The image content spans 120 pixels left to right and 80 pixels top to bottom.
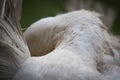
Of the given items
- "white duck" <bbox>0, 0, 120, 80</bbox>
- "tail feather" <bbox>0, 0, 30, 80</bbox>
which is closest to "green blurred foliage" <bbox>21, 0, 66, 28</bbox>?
"white duck" <bbox>0, 0, 120, 80</bbox>

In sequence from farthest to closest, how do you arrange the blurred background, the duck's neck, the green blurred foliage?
the blurred background
the green blurred foliage
the duck's neck

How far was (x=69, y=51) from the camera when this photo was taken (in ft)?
4.18

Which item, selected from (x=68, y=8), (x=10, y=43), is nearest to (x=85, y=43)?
(x=10, y=43)

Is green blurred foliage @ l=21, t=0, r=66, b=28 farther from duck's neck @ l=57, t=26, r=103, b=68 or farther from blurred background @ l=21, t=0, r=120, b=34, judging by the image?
duck's neck @ l=57, t=26, r=103, b=68

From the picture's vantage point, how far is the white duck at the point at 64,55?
1.15m

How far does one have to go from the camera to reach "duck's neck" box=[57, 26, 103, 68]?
1278mm

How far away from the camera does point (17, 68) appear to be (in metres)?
1.18

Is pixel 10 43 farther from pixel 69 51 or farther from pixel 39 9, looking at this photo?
pixel 39 9

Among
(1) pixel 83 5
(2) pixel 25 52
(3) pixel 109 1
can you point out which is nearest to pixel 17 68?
(2) pixel 25 52

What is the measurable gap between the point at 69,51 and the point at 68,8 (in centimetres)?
285

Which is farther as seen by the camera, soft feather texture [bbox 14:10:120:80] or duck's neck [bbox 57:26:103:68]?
duck's neck [bbox 57:26:103:68]

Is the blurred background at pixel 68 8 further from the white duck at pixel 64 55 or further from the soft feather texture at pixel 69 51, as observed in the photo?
the white duck at pixel 64 55

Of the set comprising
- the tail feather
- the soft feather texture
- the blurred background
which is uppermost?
the tail feather

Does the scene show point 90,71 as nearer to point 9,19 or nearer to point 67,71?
point 67,71
